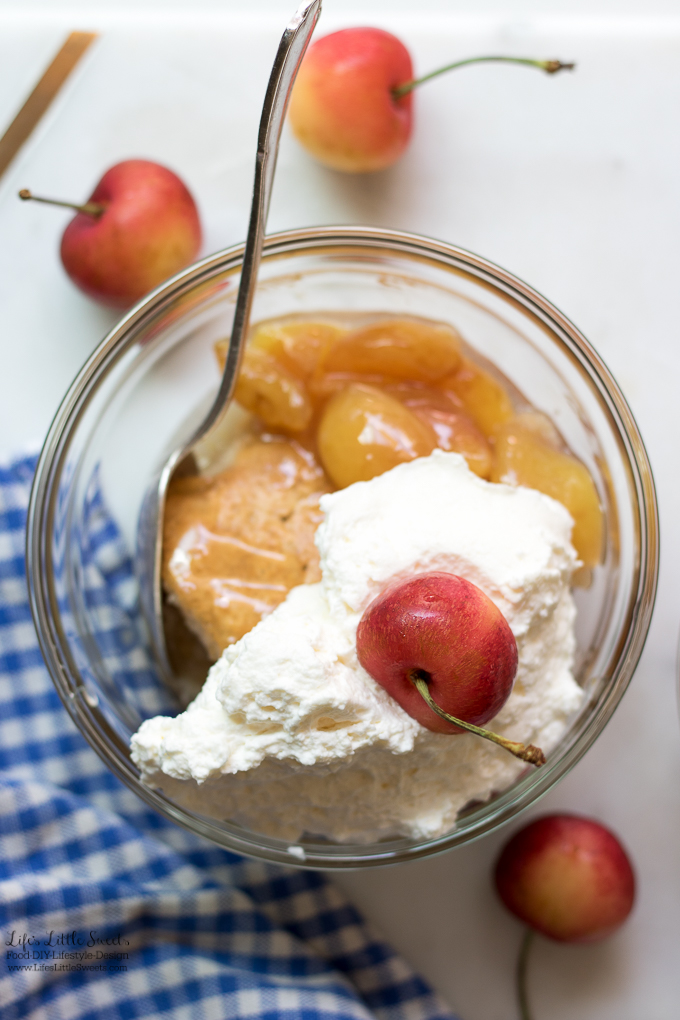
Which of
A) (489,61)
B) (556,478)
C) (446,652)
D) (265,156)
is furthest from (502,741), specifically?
(489,61)

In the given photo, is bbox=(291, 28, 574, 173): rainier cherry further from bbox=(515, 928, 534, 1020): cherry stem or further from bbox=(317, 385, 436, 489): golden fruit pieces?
bbox=(515, 928, 534, 1020): cherry stem

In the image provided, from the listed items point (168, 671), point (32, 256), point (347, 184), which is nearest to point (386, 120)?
point (347, 184)

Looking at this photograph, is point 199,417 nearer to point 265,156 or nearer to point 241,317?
point 241,317

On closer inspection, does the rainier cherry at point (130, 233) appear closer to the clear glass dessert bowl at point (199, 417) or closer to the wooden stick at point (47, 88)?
Answer: the clear glass dessert bowl at point (199, 417)

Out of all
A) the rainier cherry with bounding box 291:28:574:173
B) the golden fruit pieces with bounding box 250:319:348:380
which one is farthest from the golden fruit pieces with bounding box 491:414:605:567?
the rainier cherry with bounding box 291:28:574:173

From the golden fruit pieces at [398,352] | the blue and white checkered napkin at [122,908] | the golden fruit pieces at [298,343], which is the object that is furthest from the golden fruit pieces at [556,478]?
the blue and white checkered napkin at [122,908]

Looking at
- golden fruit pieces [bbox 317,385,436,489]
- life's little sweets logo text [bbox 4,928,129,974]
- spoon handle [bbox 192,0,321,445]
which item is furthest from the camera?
life's little sweets logo text [bbox 4,928,129,974]
